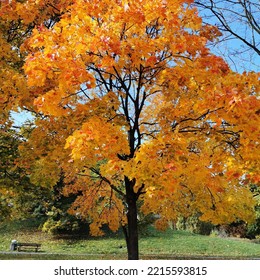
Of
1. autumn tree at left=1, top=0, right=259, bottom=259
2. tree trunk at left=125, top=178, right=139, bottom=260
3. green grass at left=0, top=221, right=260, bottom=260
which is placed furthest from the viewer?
green grass at left=0, top=221, right=260, bottom=260

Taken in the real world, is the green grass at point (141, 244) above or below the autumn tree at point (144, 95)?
below

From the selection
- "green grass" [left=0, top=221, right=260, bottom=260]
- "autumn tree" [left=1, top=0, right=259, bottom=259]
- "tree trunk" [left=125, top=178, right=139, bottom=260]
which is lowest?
"green grass" [left=0, top=221, right=260, bottom=260]

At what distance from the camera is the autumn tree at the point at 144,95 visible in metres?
6.47

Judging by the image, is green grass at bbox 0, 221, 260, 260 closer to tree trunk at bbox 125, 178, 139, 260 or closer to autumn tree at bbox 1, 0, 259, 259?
tree trunk at bbox 125, 178, 139, 260

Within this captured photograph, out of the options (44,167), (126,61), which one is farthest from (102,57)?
(44,167)

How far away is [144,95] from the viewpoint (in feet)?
29.0

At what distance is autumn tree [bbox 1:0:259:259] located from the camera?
255 inches

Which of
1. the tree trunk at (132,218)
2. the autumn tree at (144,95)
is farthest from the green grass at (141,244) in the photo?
the autumn tree at (144,95)

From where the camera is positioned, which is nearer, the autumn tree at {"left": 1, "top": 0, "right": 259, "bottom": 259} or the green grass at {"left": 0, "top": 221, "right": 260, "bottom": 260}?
the autumn tree at {"left": 1, "top": 0, "right": 259, "bottom": 259}

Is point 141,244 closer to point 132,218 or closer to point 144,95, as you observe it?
point 132,218

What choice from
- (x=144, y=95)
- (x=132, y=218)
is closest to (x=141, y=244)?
(x=132, y=218)

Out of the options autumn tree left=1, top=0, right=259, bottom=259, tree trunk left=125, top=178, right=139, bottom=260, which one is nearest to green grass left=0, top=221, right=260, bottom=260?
tree trunk left=125, top=178, right=139, bottom=260

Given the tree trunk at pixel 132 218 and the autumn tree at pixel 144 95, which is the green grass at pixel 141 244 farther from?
the autumn tree at pixel 144 95

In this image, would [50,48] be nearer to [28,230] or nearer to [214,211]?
[214,211]
